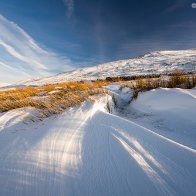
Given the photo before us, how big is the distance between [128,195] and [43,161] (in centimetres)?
72

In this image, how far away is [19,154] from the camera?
148 centimetres

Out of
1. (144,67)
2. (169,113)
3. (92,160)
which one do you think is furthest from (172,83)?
(144,67)

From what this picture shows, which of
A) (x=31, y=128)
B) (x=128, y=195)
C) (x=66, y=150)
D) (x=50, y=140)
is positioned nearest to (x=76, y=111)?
(x=31, y=128)

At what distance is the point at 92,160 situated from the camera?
1374mm

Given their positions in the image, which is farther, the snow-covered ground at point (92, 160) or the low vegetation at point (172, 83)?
the low vegetation at point (172, 83)

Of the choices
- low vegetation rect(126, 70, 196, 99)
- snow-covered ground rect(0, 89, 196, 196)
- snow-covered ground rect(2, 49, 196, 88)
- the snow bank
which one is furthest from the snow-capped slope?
snow-covered ground rect(0, 89, 196, 196)

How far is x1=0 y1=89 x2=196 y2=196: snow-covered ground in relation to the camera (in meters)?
1.08

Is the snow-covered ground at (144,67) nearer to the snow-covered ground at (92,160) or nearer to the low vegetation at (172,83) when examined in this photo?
the low vegetation at (172,83)

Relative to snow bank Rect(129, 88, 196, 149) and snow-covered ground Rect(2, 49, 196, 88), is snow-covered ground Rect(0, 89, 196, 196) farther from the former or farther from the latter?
snow-covered ground Rect(2, 49, 196, 88)

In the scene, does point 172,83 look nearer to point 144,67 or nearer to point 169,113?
point 169,113

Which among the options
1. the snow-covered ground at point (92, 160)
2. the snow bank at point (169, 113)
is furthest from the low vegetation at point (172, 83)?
the snow-covered ground at point (92, 160)

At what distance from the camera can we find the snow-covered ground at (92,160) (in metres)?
1.08

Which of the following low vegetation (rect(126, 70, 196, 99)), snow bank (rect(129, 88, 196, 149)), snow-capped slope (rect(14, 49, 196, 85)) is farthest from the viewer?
snow-capped slope (rect(14, 49, 196, 85))

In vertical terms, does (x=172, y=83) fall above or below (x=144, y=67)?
below
